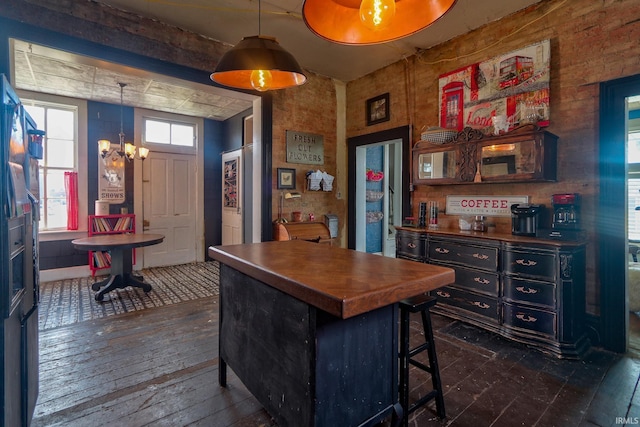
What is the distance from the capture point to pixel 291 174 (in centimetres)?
457

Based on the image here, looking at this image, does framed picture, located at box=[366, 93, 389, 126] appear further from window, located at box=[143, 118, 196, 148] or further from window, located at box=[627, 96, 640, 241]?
window, located at box=[143, 118, 196, 148]

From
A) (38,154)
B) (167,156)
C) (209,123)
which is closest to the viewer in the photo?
(38,154)

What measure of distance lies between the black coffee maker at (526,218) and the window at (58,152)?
6422 mm

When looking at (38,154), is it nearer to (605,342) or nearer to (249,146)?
(249,146)

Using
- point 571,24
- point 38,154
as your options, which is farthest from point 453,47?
point 38,154

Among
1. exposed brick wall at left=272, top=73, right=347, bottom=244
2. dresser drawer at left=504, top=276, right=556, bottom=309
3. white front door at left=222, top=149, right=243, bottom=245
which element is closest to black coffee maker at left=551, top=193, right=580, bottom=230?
dresser drawer at left=504, top=276, right=556, bottom=309

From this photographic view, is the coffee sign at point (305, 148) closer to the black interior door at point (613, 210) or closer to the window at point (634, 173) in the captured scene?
the black interior door at point (613, 210)

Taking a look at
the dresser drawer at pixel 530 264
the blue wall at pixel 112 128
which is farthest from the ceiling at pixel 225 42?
the dresser drawer at pixel 530 264

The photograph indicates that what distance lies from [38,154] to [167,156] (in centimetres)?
443

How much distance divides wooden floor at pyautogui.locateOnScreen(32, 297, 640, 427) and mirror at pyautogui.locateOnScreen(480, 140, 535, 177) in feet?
5.31

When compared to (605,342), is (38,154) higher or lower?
higher

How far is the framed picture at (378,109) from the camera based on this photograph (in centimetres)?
457

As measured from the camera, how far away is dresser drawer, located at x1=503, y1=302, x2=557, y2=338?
2.60 metres

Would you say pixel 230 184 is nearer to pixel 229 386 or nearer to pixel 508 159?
pixel 229 386
